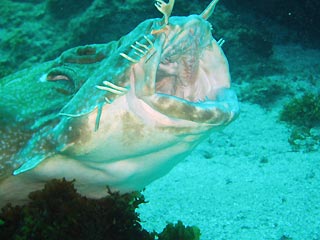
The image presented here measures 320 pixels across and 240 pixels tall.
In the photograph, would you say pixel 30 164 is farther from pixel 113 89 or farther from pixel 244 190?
pixel 244 190

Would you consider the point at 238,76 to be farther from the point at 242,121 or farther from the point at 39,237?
the point at 39,237

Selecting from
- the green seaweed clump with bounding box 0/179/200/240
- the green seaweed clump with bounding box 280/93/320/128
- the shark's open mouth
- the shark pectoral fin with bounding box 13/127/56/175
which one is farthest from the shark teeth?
the green seaweed clump with bounding box 280/93/320/128

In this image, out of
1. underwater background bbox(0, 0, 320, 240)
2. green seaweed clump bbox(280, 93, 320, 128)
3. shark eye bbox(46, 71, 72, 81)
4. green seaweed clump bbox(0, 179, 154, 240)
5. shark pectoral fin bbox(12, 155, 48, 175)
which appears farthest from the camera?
green seaweed clump bbox(280, 93, 320, 128)

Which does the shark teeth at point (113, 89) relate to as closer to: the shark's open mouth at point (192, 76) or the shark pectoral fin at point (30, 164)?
the shark's open mouth at point (192, 76)

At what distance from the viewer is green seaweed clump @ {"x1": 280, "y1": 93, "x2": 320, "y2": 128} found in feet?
24.6

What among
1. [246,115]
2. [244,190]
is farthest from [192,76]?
[246,115]

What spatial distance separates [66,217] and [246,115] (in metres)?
6.28

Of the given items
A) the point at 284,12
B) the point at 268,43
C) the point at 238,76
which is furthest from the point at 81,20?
the point at 284,12

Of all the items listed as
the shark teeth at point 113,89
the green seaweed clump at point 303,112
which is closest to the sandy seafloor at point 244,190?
the green seaweed clump at point 303,112

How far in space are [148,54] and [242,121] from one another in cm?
602

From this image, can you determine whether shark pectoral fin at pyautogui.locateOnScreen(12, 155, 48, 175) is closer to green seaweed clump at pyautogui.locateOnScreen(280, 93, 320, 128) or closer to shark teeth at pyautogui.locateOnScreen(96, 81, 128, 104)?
shark teeth at pyautogui.locateOnScreen(96, 81, 128, 104)

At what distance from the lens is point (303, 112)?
7570 millimetres

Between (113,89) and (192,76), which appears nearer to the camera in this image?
(113,89)

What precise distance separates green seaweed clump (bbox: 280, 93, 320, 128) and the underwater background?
0.02 m
